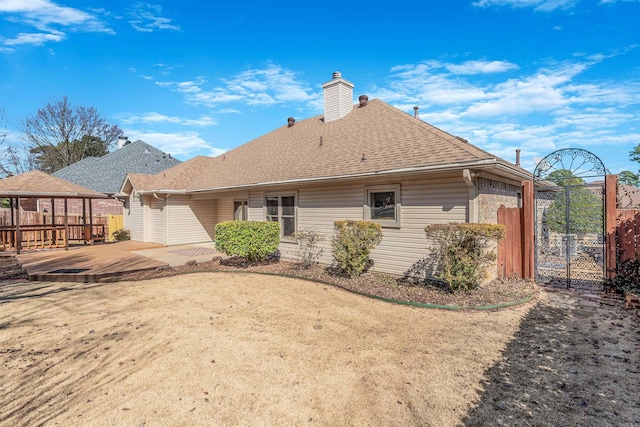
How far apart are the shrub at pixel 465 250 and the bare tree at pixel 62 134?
4252 cm

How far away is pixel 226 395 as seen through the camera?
3105 millimetres

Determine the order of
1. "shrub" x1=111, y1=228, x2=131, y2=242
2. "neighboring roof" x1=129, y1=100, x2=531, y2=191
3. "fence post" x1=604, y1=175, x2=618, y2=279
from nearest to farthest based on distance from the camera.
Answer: "fence post" x1=604, y1=175, x2=618, y2=279, "neighboring roof" x1=129, y1=100, x2=531, y2=191, "shrub" x1=111, y1=228, x2=131, y2=242

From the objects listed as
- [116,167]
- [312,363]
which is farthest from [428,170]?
[116,167]

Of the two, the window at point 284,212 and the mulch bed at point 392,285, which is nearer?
the mulch bed at point 392,285

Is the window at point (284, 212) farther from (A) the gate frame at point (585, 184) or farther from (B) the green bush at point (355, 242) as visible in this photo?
(A) the gate frame at point (585, 184)

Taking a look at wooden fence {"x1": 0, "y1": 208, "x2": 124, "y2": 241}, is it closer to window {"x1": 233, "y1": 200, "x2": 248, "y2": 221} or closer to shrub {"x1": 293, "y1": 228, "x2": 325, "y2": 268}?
window {"x1": 233, "y1": 200, "x2": 248, "y2": 221}

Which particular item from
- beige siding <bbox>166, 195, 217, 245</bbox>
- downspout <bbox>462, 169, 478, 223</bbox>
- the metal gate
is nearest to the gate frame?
the metal gate

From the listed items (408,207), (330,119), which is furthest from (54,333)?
(330,119)

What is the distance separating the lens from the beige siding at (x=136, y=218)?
54.1 ft

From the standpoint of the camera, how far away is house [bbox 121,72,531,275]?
7.35 m

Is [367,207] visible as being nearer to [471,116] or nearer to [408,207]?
[408,207]

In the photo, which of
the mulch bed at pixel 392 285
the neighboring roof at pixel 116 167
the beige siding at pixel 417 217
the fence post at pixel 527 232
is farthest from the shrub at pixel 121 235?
the fence post at pixel 527 232

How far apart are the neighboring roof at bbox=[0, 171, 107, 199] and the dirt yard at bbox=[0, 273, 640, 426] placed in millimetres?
9212

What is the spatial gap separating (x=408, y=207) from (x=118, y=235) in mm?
17157
